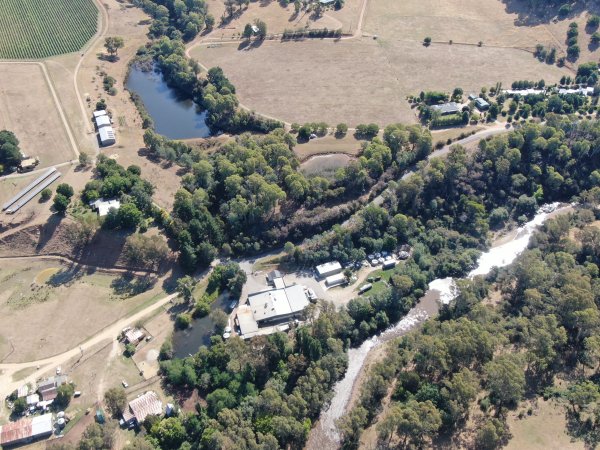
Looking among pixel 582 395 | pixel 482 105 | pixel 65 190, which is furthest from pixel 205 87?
pixel 582 395

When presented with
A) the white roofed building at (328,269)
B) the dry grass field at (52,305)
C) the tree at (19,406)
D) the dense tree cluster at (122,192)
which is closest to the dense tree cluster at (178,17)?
the dense tree cluster at (122,192)

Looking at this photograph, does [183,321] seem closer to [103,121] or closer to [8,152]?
[8,152]

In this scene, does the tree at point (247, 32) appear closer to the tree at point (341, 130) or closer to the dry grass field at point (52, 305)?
the tree at point (341, 130)

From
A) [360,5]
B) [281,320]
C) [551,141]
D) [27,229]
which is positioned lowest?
[281,320]

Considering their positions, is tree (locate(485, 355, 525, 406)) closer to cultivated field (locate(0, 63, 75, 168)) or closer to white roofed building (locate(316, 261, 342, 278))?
white roofed building (locate(316, 261, 342, 278))

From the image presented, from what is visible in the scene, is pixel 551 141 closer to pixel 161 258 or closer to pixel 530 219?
pixel 530 219

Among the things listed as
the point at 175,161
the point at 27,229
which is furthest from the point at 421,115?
the point at 27,229

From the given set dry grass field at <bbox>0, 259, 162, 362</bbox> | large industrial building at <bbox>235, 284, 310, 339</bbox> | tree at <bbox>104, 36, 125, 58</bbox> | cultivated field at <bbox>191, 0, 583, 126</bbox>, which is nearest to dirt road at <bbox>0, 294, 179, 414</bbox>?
dry grass field at <bbox>0, 259, 162, 362</bbox>
